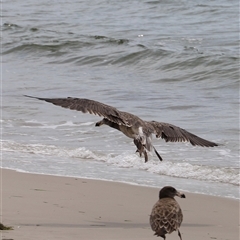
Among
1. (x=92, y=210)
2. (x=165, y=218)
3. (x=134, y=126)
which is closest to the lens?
(x=165, y=218)

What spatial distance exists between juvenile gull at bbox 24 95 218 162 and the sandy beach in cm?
49

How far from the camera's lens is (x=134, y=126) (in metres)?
7.04

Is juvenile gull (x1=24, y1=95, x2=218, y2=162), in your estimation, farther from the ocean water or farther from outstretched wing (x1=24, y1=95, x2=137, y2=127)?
the ocean water

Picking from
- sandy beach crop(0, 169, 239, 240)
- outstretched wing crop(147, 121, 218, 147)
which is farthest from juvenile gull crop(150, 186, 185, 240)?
outstretched wing crop(147, 121, 218, 147)

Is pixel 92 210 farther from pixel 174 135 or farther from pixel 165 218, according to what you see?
pixel 165 218

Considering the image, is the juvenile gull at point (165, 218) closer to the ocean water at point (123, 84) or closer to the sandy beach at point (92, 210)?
the sandy beach at point (92, 210)

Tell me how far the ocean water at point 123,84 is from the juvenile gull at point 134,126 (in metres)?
0.53

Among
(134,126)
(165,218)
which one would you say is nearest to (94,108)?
(134,126)

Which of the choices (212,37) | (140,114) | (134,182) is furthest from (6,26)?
(134,182)

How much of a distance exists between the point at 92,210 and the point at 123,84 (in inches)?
313

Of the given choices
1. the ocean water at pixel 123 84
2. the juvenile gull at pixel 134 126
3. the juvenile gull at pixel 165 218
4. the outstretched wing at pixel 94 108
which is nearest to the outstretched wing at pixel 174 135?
the juvenile gull at pixel 134 126

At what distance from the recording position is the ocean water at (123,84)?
27.1 feet

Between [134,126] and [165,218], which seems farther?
[134,126]

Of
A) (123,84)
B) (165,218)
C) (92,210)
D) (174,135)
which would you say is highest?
(123,84)
